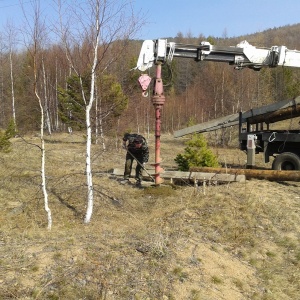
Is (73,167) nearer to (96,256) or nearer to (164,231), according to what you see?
(164,231)

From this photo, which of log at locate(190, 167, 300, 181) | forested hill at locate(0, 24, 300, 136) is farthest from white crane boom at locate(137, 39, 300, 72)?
log at locate(190, 167, 300, 181)

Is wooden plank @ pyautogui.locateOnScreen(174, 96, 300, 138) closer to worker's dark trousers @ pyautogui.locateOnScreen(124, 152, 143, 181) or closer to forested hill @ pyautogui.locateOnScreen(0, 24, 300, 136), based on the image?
worker's dark trousers @ pyautogui.locateOnScreen(124, 152, 143, 181)

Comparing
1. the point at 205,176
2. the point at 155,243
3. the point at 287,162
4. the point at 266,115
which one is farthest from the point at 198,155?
the point at 155,243

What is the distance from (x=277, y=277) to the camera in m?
5.03

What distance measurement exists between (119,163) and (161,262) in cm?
1018

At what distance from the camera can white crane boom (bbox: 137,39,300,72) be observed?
27.9 feet

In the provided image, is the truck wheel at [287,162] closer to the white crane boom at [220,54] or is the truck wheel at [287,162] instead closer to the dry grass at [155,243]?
the dry grass at [155,243]

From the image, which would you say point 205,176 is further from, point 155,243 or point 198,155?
point 155,243

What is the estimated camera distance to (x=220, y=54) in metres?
9.23

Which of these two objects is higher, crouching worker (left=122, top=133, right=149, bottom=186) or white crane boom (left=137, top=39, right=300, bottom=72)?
white crane boom (left=137, top=39, right=300, bottom=72)

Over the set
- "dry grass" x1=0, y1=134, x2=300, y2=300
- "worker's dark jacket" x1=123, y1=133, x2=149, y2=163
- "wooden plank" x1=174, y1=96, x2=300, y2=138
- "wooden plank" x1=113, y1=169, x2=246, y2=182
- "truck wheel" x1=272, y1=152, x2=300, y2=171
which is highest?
"wooden plank" x1=174, y1=96, x2=300, y2=138

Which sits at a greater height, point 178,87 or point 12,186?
point 178,87

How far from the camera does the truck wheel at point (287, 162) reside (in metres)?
10.7

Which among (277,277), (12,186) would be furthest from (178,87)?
(277,277)
